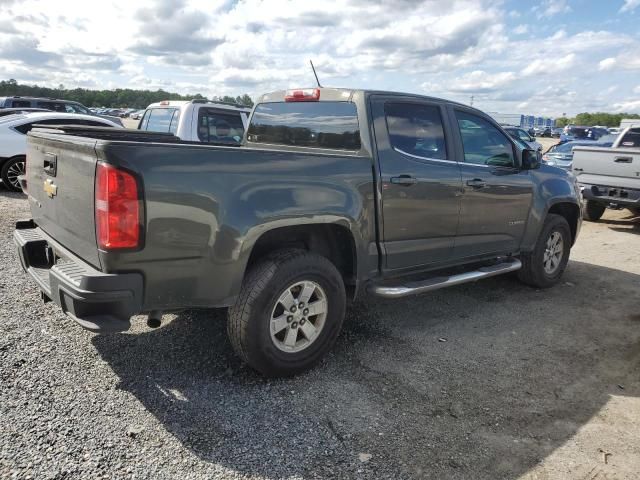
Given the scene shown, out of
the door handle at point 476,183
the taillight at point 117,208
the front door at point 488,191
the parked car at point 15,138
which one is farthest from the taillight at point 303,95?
the parked car at point 15,138

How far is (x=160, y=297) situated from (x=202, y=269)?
0.28m

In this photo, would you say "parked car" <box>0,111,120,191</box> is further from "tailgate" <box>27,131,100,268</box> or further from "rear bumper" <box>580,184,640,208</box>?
"rear bumper" <box>580,184,640,208</box>

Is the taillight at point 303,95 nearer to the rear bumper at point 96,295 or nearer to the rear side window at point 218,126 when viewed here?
the rear bumper at point 96,295

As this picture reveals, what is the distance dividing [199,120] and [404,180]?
5.44 meters

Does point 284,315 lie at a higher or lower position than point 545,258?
higher

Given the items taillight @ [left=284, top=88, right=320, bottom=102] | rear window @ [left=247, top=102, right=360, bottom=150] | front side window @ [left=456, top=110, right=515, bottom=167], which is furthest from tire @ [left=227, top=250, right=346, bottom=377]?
front side window @ [left=456, top=110, right=515, bottom=167]

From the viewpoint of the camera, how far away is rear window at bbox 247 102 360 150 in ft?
13.2

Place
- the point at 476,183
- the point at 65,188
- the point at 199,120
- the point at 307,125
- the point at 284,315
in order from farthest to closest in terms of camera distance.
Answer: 1. the point at 199,120
2. the point at 476,183
3. the point at 307,125
4. the point at 284,315
5. the point at 65,188

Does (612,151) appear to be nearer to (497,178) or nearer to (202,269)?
(497,178)

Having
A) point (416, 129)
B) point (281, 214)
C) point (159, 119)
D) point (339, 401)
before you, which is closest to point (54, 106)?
point (159, 119)

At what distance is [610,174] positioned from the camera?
8.80 metres

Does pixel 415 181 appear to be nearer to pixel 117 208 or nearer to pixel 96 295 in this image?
pixel 117 208

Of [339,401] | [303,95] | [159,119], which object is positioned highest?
[303,95]

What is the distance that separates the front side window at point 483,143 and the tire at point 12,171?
8.72m
